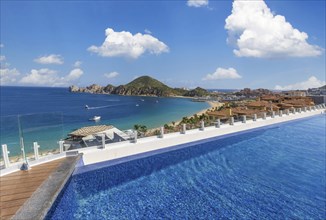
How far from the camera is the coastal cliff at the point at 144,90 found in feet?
444

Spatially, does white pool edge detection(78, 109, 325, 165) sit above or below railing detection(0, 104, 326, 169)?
below

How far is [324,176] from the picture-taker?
424 inches

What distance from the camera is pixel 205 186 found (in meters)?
9.14

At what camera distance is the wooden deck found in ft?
18.5

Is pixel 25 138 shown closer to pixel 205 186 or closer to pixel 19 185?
pixel 19 185

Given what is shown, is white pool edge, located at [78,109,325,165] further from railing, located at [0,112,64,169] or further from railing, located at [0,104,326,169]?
railing, located at [0,112,64,169]

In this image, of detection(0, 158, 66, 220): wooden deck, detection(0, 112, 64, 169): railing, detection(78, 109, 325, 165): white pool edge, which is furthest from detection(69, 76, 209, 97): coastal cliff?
detection(0, 158, 66, 220): wooden deck

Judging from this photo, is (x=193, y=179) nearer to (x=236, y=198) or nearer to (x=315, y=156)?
(x=236, y=198)

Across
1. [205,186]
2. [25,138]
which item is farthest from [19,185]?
[205,186]

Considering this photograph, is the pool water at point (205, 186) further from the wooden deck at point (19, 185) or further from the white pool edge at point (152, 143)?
the wooden deck at point (19, 185)

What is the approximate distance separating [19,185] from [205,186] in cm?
586

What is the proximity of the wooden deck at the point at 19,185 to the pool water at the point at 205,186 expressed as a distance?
0.79m

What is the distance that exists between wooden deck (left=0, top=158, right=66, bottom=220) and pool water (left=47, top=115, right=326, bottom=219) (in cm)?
79

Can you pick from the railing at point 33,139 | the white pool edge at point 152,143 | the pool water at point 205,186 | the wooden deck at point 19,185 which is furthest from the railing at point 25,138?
the white pool edge at point 152,143
